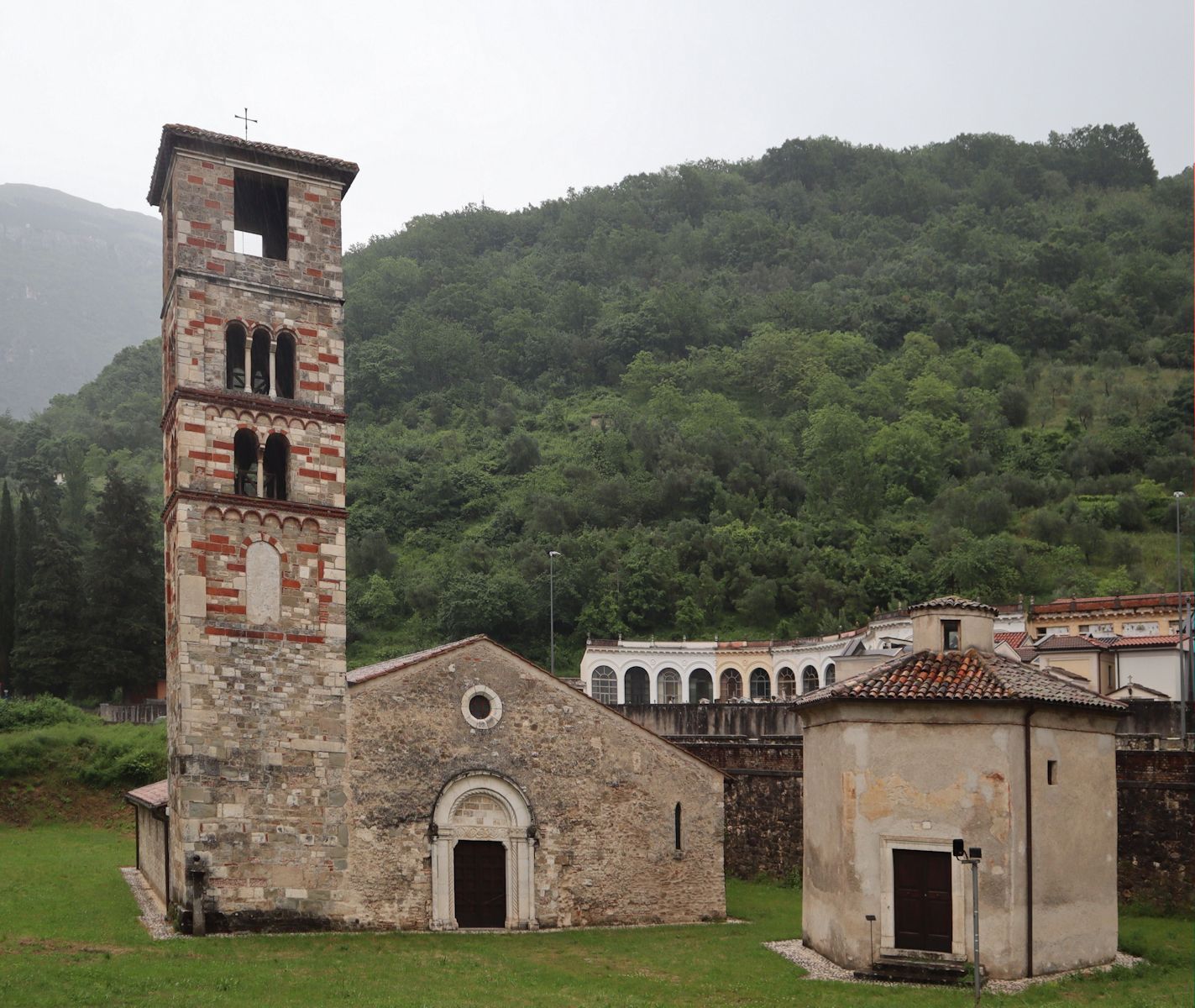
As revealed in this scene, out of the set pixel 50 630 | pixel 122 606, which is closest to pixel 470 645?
pixel 122 606

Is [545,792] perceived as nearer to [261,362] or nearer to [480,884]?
[480,884]

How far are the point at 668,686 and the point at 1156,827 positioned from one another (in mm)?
45752

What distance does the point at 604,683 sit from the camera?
76.1m

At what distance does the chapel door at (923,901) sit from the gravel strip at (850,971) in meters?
1.01

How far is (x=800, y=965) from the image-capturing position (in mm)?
25703

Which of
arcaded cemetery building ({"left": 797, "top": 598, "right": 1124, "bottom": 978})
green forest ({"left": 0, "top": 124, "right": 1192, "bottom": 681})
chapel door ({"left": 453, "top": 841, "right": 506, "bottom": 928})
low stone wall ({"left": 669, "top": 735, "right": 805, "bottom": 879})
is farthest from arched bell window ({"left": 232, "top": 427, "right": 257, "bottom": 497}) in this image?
green forest ({"left": 0, "top": 124, "right": 1192, "bottom": 681})

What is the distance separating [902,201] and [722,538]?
286 ft

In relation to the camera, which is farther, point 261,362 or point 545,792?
point 545,792

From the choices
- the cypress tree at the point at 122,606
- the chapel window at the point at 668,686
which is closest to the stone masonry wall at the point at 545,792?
the cypress tree at the point at 122,606

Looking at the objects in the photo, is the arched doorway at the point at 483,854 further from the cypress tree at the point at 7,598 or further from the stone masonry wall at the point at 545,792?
the cypress tree at the point at 7,598

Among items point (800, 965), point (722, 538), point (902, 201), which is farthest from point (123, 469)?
point (902, 201)

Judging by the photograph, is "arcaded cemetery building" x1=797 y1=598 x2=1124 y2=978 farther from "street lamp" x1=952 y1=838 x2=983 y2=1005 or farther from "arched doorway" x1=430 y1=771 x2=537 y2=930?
"arched doorway" x1=430 y1=771 x2=537 y2=930

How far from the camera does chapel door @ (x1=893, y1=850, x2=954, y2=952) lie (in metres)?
24.9

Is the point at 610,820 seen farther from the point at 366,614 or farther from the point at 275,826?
the point at 366,614
